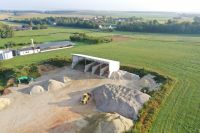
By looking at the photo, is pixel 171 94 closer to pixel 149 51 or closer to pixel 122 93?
pixel 122 93

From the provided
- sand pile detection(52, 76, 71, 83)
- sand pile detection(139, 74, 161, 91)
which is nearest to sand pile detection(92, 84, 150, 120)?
sand pile detection(139, 74, 161, 91)

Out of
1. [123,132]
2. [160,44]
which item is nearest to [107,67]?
[123,132]

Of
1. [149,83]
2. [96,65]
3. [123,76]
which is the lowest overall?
[149,83]

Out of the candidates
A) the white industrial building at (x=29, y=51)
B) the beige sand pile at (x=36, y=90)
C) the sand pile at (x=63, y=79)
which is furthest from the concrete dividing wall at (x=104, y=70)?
the white industrial building at (x=29, y=51)

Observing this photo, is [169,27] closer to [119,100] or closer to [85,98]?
[85,98]

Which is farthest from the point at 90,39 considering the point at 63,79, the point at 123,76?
the point at 63,79

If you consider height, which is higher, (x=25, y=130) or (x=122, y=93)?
(x=122, y=93)

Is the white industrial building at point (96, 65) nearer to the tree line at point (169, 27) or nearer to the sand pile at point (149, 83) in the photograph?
the sand pile at point (149, 83)

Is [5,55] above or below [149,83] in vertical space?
below
